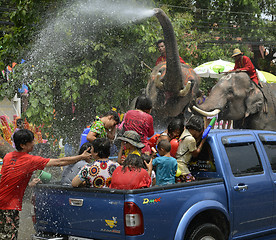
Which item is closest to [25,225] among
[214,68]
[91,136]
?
[91,136]

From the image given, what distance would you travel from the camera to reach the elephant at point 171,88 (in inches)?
365

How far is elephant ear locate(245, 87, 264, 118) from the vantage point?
418 inches

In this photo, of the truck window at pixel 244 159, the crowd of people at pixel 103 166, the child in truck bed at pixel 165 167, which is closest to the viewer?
the crowd of people at pixel 103 166

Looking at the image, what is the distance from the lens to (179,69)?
9.30 metres

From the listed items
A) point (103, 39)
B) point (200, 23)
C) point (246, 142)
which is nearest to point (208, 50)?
point (200, 23)

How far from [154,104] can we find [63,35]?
2497 millimetres

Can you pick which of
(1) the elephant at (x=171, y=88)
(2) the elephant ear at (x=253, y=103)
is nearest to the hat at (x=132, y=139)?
(1) the elephant at (x=171, y=88)

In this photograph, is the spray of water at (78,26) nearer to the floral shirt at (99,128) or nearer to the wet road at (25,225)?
the wet road at (25,225)

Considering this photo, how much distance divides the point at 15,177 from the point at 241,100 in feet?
21.1

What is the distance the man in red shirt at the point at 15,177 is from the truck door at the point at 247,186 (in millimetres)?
1739

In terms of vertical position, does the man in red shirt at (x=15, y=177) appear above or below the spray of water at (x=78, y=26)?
below

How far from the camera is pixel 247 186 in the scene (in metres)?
5.80

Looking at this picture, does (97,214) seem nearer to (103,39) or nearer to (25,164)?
(25,164)

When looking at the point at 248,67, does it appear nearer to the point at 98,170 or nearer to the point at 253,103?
the point at 253,103
